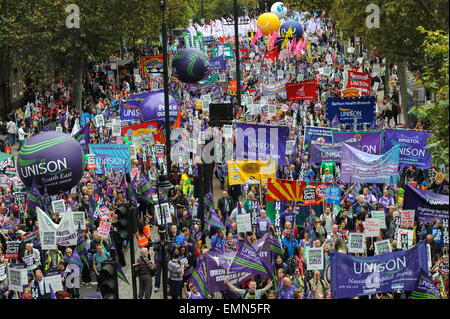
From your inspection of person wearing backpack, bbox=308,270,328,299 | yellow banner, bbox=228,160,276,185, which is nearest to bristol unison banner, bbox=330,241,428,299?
person wearing backpack, bbox=308,270,328,299

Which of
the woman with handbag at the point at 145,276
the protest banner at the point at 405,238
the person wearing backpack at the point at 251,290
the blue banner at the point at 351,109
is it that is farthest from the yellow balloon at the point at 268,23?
the person wearing backpack at the point at 251,290

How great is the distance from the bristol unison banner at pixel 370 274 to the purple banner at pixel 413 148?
25.0ft

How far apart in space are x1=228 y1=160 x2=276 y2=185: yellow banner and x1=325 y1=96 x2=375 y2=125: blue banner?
17.6 feet

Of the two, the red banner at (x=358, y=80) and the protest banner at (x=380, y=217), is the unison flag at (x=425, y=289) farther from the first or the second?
the red banner at (x=358, y=80)

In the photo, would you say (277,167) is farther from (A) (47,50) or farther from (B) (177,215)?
(A) (47,50)

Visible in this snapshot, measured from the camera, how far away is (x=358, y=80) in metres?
29.8

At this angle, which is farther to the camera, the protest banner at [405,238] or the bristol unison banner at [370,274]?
the protest banner at [405,238]

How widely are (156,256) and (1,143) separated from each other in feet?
62.0

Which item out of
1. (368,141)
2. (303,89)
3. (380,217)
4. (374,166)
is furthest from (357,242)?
(303,89)

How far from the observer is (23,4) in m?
41.5

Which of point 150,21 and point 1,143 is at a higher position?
point 150,21

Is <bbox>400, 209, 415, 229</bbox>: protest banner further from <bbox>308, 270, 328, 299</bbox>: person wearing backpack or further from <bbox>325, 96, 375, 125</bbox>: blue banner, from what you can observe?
<bbox>325, 96, 375, 125</bbox>: blue banner

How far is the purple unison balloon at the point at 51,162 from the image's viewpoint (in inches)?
845
